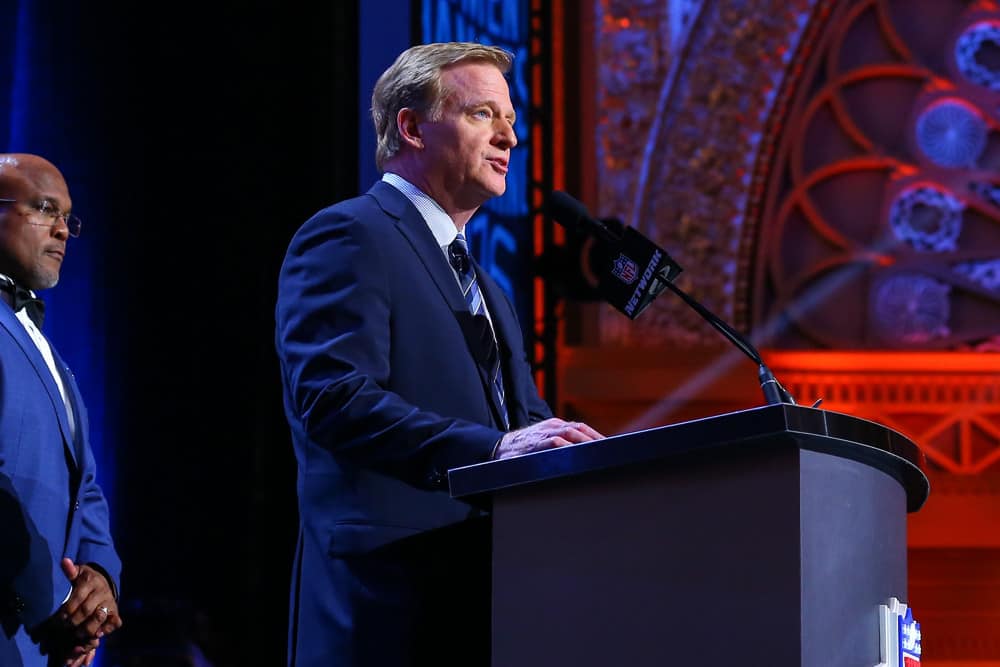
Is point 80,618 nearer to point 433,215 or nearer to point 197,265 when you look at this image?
point 433,215

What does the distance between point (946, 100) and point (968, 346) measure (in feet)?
4.29

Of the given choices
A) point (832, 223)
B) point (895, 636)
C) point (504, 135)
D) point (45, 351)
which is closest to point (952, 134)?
point (832, 223)

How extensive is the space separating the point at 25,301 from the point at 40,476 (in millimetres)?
317

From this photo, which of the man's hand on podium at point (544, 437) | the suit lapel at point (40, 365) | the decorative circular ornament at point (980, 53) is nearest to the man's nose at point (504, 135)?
the man's hand on podium at point (544, 437)

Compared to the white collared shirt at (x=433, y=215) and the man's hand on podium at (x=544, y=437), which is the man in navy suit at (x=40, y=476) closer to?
the white collared shirt at (x=433, y=215)

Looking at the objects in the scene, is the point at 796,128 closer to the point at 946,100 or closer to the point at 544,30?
the point at 946,100

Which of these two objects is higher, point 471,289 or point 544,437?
point 471,289

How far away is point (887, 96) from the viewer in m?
6.92

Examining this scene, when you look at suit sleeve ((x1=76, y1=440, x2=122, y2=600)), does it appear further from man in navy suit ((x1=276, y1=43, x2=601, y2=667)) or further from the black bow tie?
man in navy suit ((x1=276, y1=43, x2=601, y2=667))

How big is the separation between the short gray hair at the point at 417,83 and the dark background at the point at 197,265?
96 centimetres

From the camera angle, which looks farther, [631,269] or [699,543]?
[631,269]

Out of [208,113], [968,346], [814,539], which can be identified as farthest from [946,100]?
[814,539]

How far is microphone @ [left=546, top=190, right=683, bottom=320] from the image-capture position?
167 cm

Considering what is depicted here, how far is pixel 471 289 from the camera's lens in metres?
1.75
